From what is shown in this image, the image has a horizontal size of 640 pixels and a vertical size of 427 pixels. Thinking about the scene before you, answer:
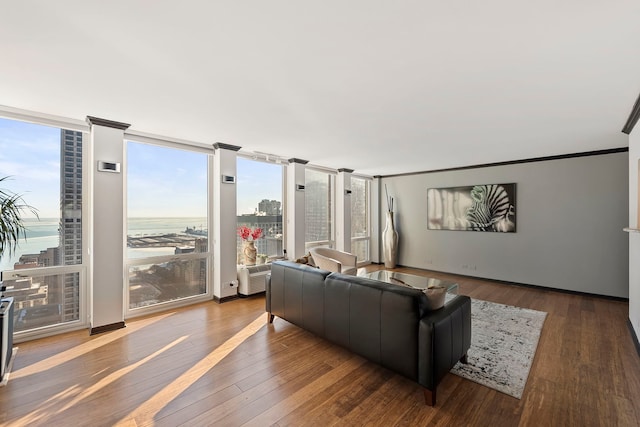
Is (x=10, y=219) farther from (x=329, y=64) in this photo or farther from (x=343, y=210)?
(x=343, y=210)

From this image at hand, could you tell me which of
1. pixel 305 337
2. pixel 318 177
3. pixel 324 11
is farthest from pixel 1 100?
pixel 318 177

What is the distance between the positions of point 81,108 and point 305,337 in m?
3.29

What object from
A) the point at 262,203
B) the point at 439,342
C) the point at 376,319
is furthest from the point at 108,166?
the point at 439,342

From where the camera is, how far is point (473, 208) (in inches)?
228

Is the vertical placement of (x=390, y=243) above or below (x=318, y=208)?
below

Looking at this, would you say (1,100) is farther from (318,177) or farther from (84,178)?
(318,177)

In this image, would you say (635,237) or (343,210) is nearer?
(635,237)

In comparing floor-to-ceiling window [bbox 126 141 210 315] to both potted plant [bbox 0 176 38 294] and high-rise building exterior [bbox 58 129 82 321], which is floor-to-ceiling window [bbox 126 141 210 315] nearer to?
high-rise building exterior [bbox 58 129 82 321]

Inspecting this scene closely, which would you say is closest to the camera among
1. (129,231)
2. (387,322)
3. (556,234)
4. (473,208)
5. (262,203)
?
(387,322)

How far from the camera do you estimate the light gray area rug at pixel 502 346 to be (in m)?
2.31

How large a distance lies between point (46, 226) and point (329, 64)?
3.52 metres

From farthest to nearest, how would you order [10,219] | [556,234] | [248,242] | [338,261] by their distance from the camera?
[338,261] → [556,234] → [248,242] → [10,219]

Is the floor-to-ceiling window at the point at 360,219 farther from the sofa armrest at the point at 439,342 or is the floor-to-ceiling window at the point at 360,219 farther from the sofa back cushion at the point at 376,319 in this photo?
the sofa armrest at the point at 439,342

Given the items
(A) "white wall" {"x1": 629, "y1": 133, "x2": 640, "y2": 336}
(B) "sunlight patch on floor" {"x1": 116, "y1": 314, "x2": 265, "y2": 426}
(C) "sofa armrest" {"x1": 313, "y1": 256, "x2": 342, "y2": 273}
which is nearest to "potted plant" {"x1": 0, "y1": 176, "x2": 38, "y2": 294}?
(B) "sunlight patch on floor" {"x1": 116, "y1": 314, "x2": 265, "y2": 426}
